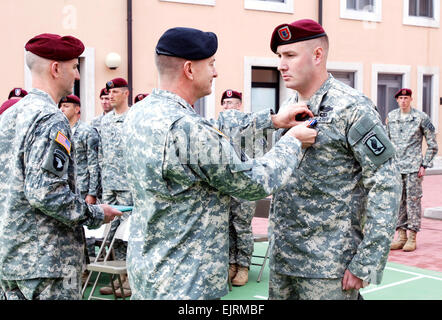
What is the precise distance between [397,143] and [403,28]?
9665 millimetres

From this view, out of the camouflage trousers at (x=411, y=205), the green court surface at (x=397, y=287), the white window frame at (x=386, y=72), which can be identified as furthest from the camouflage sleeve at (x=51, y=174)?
the white window frame at (x=386, y=72)

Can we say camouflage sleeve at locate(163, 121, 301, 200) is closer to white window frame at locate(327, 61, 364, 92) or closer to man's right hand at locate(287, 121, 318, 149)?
man's right hand at locate(287, 121, 318, 149)

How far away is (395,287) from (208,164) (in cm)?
440

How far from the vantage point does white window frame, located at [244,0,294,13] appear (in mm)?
14430

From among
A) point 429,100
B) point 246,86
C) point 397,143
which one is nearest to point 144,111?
point 397,143

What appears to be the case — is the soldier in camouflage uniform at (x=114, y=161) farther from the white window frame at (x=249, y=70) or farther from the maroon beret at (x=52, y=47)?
the white window frame at (x=249, y=70)

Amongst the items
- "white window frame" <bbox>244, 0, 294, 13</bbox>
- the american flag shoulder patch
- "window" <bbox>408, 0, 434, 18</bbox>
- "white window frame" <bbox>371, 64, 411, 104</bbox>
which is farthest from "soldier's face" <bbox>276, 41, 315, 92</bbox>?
"window" <bbox>408, 0, 434, 18</bbox>

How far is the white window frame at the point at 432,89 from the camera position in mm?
17500

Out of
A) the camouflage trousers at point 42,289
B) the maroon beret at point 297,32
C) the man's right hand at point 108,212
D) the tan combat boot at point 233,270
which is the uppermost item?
the maroon beret at point 297,32

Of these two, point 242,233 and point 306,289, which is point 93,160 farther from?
point 306,289

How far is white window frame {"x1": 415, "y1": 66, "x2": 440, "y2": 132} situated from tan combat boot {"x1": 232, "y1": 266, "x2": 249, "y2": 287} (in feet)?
41.4

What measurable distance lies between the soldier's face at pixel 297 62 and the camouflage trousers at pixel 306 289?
40.2 inches

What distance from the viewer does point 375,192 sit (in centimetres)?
281

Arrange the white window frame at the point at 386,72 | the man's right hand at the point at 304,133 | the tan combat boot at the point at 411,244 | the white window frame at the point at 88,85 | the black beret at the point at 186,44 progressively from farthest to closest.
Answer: the white window frame at the point at 386,72 < the white window frame at the point at 88,85 < the tan combat boot at the point at 411,244 < the man's right hand at the point at 304,133 < the black beret at the point at 186,44
